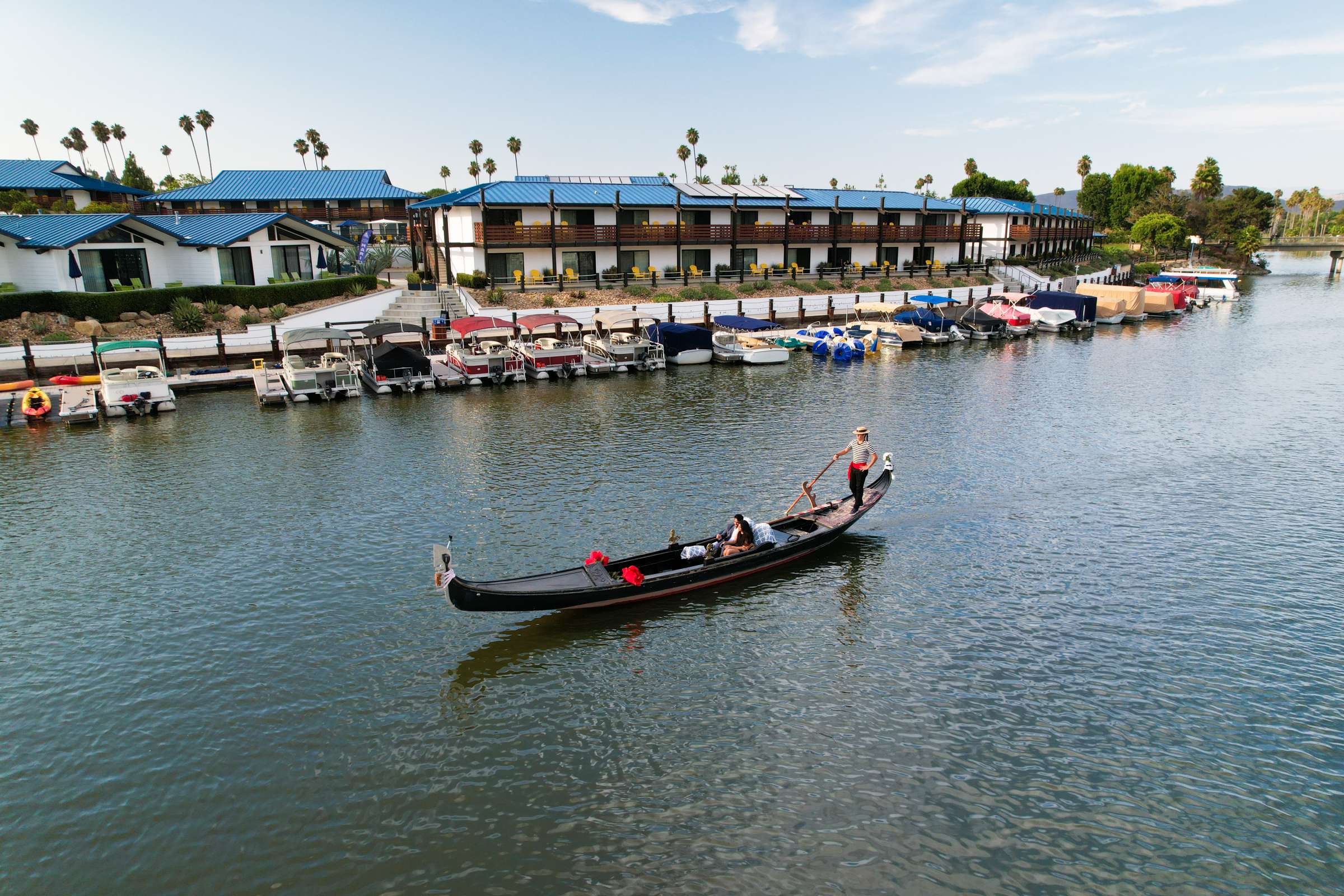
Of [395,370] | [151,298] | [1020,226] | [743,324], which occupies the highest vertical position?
[1020,226]

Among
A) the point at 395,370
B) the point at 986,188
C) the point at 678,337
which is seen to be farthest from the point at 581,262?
the point at 986,188

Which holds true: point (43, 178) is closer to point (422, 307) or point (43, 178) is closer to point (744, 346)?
point (422, 307)

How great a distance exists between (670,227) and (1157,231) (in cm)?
10398

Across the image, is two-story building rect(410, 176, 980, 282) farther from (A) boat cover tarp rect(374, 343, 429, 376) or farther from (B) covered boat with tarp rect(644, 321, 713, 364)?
(A) boat cover tarp rect(374, 343, 429, 376)

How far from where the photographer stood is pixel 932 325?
61188mm

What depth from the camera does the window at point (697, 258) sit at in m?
71.8

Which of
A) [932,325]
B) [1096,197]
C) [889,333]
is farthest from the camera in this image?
[1096,197]

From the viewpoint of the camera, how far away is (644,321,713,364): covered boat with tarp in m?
50.4

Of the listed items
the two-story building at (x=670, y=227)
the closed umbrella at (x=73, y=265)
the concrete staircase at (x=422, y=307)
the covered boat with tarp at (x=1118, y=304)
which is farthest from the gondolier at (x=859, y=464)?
the covered boat with tarp at (x=1118, y=304)

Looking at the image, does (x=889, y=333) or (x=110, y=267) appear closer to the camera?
(x=110, y=267)

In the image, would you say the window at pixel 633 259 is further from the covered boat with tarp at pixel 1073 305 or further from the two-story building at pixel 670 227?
the covered boat with tarp at pixel 1073 305

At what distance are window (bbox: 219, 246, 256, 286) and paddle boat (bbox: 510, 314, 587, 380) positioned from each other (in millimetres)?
23617

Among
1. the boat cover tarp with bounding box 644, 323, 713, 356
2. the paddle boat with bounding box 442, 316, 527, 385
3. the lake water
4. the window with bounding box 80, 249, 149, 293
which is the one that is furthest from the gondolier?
the window with bounding box 80, 249, 149, 293

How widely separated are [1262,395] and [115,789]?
164 ft
